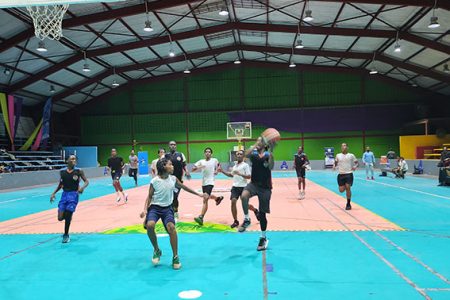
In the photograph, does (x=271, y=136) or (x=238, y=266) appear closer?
(x=238, y=266)

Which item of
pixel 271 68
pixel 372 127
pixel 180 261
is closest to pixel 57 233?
pixel 180 261

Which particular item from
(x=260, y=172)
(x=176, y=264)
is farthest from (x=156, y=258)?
(x=260, y=172)

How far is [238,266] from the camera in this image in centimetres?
563

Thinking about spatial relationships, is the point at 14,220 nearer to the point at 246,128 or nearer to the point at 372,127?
the point at 246,128

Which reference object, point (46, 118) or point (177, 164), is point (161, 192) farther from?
point (46, 118)

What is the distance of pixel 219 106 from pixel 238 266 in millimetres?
31331

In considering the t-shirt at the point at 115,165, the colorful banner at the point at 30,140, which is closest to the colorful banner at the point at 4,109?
the colorful banner at the point at 30,140

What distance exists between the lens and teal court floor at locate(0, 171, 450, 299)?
4.63m

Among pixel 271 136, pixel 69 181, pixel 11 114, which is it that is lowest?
pixel 69 181

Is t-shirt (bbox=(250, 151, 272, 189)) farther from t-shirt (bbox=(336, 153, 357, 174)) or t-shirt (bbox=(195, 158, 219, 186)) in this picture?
t-shirt (bbox=(336, 153, 357, 174))

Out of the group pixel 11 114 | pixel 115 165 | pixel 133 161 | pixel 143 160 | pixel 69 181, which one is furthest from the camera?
pixel 143 160

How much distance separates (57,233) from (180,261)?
14.2 feet

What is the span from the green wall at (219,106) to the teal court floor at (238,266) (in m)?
27.6

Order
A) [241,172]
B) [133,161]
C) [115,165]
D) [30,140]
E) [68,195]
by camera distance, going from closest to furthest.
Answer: [68,195], [241,172], [115,165], [133,161], [30,140]
